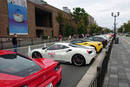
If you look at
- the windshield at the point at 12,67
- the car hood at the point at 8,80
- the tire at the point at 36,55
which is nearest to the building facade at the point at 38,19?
the tire at the point at 36,55

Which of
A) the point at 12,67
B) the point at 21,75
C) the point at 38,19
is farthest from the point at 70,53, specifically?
the point at 38,19

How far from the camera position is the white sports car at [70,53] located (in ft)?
20.5

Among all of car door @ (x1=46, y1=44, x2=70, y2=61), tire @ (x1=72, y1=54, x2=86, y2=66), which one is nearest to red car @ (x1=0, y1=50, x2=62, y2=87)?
tire @ (x1=72, y1=54, x2=86, y2=66)

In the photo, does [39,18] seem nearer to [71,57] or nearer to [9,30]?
[9,30]

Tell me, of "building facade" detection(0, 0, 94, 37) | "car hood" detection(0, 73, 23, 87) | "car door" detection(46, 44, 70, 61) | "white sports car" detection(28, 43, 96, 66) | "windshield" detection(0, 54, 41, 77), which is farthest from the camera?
"building facade" detection(0, 0, 94, 37)

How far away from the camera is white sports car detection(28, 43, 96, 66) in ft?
20.5

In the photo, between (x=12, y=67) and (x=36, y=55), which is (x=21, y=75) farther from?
(x=36, y=55)

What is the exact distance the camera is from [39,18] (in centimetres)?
4500

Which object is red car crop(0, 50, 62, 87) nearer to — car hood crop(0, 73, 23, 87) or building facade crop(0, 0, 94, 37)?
car hood crop(0, 73, 23, 87)

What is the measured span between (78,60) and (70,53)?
1.93 ft

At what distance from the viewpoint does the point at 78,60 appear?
6359mm

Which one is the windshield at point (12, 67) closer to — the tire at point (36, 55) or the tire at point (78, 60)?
the tire at point (78, 60)

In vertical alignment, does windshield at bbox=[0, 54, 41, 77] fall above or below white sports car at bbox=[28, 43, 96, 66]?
above

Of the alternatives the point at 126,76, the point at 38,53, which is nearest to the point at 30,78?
the point at 126,76
